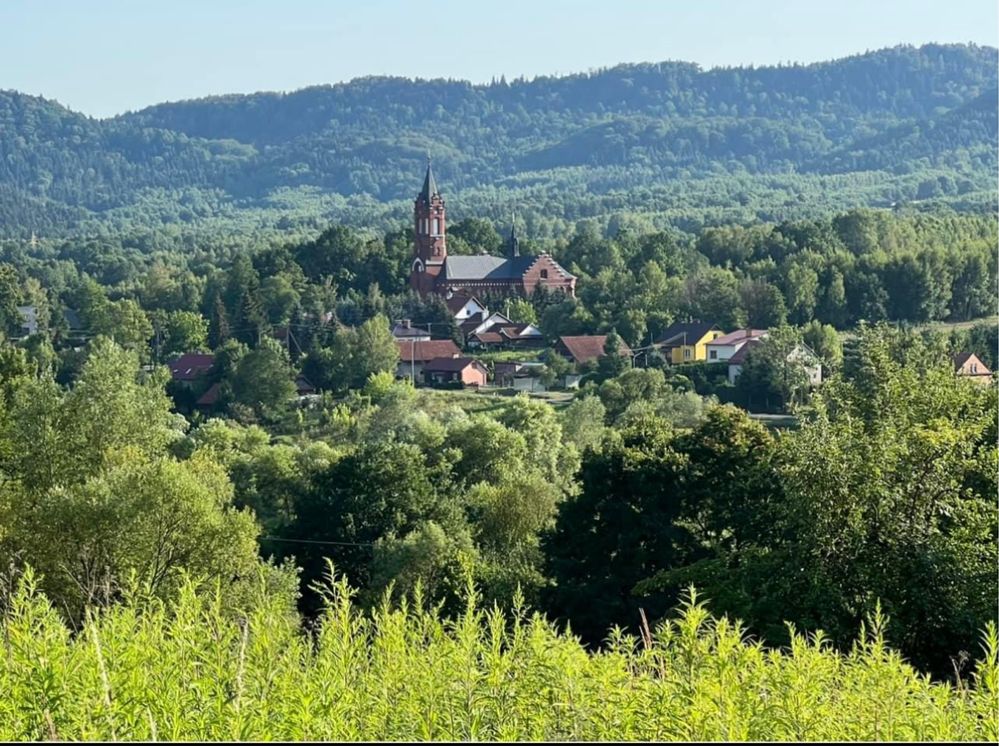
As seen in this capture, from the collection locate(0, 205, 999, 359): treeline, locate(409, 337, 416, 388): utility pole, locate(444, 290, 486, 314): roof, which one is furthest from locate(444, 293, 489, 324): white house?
locate(409, 337, 416, 388): utility pole

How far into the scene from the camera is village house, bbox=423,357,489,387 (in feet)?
193

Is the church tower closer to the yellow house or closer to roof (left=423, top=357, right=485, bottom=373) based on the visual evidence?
roof (left=423, top=357, right=485, bottom=373)

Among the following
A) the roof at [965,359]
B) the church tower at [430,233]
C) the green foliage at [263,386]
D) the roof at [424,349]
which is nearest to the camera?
the roof at [965,359]

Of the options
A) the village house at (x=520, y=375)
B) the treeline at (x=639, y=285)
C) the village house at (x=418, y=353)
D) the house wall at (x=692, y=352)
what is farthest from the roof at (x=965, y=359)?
the village house at (x=418, y=353)

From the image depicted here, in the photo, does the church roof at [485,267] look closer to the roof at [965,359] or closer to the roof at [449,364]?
the roof at [449,364]

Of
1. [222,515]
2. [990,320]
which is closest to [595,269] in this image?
[990,320]

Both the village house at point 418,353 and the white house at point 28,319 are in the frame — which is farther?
the white house at point 28,319

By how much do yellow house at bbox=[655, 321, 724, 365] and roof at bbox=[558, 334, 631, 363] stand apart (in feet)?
5.37

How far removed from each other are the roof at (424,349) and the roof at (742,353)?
1181 centimetres

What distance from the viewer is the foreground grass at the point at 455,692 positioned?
5941mm

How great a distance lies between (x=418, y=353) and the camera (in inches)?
2446

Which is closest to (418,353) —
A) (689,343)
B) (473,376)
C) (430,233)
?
(473,376)

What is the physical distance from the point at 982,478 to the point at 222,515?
872cm

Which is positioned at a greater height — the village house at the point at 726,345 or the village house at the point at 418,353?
the village house at the point at 726,345
